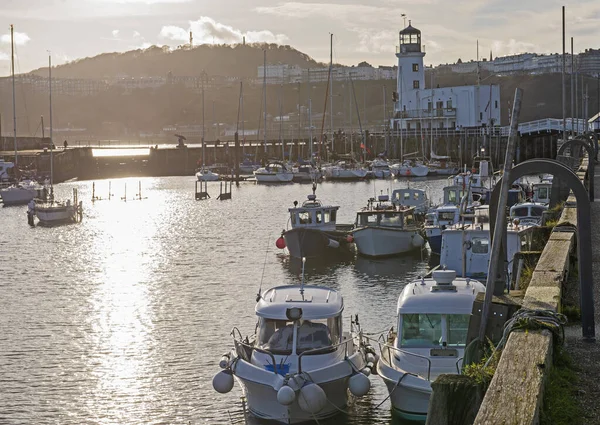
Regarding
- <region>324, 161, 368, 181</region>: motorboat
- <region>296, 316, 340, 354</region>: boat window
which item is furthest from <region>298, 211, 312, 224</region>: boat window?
<region>324, 161, 368, 181</region>: motorboat

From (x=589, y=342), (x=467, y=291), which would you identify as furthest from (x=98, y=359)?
(x=589, y=342)

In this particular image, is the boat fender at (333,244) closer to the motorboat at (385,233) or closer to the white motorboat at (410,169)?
the motorboat at (385,233)

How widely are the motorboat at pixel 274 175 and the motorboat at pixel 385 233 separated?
60.0 metres

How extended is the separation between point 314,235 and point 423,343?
84.1 ft

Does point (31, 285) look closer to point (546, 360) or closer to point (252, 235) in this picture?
point (252, 235)

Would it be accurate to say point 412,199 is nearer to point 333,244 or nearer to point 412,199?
point 412,199

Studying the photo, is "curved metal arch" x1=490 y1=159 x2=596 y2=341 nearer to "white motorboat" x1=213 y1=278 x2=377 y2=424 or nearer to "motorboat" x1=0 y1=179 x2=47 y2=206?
"white motorboat" x1=213 y1=278 x2=377 y2=424

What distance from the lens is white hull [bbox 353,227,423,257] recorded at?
43.4 meters

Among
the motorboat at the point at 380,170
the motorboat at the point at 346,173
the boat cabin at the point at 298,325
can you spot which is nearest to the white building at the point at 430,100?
the motorboat at the point at 380,170

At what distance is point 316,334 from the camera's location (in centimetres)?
2008

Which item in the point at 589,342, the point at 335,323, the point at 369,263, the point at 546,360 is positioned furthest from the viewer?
the point at 369,263

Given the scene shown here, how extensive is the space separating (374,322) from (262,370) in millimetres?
10462

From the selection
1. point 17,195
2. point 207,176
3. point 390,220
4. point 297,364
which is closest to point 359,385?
point 297,364

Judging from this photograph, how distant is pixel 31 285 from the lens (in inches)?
1563
